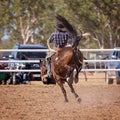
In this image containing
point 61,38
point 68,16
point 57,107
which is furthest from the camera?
point 68,16

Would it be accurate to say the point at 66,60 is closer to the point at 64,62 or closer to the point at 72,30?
the point at 64,62

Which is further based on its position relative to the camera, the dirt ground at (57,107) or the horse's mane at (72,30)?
the horse's mane at (72,30)

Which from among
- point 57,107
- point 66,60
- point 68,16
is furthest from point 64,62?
point 68,16

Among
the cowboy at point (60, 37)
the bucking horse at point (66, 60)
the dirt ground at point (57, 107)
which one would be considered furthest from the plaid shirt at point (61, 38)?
the dirt ground at point (57, 107)

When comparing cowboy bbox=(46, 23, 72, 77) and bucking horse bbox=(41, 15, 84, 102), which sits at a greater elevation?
cowboy bbox=(46, 23, 72, 77)

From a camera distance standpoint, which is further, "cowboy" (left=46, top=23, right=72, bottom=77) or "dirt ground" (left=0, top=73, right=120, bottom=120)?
"cowboy" (left=46, top=23, right=72, bottom=77)

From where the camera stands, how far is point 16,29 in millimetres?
55531

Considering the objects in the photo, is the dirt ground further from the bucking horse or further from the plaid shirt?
the plaid shirt

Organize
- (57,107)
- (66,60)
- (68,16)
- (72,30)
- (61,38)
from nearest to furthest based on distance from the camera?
(57,107) < (66,60) < (72,30) < (61,38) < (68,16)

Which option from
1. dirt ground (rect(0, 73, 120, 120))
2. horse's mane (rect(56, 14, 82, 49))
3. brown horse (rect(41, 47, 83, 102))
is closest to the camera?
dirt ground (rect(0, 73, 120, 120))

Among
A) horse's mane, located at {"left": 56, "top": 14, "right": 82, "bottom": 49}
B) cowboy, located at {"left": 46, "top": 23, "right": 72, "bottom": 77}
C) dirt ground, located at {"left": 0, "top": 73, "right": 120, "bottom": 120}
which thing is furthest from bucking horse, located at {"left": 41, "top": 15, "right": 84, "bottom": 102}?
dirt ground, located at {"left": 0, "top": 73, "right": 120, "bottom": 120}

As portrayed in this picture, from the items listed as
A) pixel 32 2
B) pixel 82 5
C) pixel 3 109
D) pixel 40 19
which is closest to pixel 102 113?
pixel 3 109

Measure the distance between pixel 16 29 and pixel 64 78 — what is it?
1729 inches

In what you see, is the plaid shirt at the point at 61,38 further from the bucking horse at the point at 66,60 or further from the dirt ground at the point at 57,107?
the dirt ground at the point at 57,107
